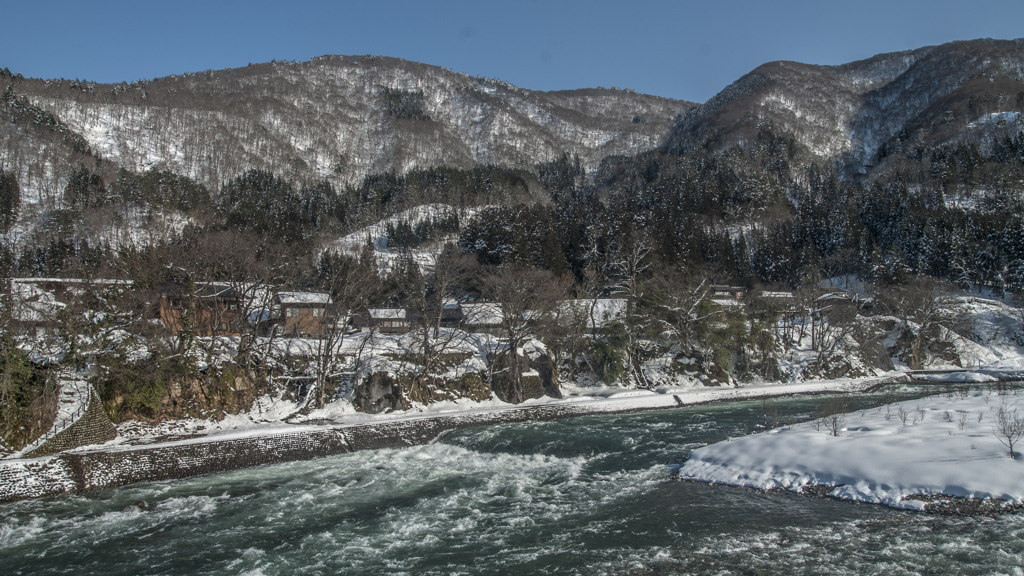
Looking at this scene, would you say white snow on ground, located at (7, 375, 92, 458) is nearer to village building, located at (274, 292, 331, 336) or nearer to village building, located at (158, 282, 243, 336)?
village building, located at (158, 282, 243, 336)

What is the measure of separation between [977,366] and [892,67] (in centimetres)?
21156

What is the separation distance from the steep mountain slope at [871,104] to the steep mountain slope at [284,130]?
38934mm

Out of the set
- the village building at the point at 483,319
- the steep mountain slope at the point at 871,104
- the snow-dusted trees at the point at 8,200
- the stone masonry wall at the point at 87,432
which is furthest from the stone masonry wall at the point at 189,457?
the steep mountain slope at the point at 871,104

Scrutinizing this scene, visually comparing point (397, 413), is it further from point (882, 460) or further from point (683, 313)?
point (683, 313)

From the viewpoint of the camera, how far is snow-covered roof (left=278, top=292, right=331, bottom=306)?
31156 mm

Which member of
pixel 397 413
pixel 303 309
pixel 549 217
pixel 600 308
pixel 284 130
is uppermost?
pixel 284 130

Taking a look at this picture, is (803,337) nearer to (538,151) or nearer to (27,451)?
(27,451)

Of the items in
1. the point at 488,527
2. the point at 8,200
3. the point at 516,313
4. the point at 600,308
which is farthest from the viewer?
the point at 8,200

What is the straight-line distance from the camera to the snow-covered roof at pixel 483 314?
32.4 m

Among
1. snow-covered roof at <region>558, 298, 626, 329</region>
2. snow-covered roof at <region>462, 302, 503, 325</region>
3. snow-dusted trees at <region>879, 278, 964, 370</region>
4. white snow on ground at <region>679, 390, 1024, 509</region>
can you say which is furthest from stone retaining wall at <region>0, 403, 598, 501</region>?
snow-dusted trees at <region>879, 278, 964, 370</region>

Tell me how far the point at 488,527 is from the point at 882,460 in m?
8.09

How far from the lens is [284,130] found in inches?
5812

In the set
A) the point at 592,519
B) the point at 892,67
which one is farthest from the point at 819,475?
the point at 892,67

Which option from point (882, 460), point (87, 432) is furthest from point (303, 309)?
point (882, 460)
